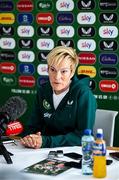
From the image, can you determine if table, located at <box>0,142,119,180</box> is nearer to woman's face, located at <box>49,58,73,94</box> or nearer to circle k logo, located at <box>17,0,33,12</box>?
woman's face, located at <box>49,58,73,94</box>

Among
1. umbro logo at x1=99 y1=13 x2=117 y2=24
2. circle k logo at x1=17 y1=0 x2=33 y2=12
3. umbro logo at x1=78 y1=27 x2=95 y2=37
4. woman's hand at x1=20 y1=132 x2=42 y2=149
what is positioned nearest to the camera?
woman's hand at x1=20 y1=132 x2=42 y2=149

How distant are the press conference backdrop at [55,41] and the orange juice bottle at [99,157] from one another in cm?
206

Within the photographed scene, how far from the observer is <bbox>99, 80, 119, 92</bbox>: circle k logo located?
3.66m

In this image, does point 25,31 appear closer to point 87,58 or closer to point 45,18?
point 45,18

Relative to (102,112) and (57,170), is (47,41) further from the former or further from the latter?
(57,170)

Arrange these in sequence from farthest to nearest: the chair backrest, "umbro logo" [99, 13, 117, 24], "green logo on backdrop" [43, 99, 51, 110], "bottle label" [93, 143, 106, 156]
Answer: "umbro logo" [99, 13, 117, 24] < the chair backrest < "green logo on backdrop" [43, 99, 51, 110] < "bottle label" [93, 143, 106, 156]

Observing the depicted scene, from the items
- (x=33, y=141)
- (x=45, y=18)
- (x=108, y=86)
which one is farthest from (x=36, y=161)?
(x=45, y=18)

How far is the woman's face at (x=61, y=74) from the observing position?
2361 mm

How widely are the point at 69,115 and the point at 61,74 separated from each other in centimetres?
27

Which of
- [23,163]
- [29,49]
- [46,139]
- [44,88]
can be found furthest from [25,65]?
[23,163]

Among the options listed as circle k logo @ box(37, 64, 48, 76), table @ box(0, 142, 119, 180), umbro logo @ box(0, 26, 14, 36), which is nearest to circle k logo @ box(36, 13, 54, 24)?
umbro logo @ box(0, 26, 14, 36)

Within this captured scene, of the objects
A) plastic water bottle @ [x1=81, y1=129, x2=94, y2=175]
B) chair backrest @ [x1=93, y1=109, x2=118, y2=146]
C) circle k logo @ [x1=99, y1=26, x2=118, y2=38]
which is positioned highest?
circle k logo @ [x1=99, y1=26, x2=118, y2=38]

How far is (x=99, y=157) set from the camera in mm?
1640

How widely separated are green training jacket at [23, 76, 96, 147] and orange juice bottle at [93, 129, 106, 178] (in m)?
0.59
